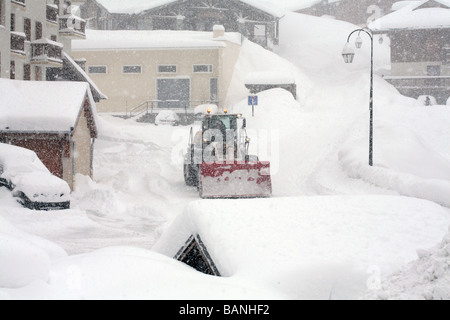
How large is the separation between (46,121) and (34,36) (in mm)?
14487

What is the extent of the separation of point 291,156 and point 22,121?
39.6ft

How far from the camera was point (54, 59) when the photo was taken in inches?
1224

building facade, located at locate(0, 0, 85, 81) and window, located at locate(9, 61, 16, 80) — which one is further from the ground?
building facade, located at locate(0, 0, 85, 81)

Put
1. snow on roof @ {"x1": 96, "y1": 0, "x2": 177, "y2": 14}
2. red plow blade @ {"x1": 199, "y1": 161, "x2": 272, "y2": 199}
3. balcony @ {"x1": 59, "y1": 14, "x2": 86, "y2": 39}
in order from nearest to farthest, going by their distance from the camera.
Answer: red plow blade @ {"x1": 199, "y1": 161, "x2": 272, "y2": 199} < balcony @ {"x1": 59, "y1": 14, "x2": 86, "y2": 39} < snow on roof @ {"x1": 96, "y1": 0, "x2": 177, "y2": 14}

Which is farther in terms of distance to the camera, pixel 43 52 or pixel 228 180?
pixel 43 52

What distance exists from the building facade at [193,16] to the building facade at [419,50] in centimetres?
962

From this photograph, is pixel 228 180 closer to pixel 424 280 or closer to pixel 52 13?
pixel 424 280

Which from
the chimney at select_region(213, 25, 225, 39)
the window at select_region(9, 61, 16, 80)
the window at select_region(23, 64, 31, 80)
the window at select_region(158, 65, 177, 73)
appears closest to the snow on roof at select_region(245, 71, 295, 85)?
the chimney at select_region(213, 25, 225, 39)

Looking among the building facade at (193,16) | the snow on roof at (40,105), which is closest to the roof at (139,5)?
the building facade at (193,16)

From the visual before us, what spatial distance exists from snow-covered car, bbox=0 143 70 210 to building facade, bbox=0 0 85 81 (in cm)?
1260

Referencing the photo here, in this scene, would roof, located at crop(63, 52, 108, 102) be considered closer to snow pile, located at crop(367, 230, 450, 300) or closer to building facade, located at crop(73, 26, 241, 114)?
building facade, located at crop(73, 26, 241, 114)

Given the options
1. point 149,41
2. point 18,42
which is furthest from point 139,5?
point 18,42

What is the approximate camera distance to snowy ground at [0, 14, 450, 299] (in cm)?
452

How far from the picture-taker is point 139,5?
162ft
